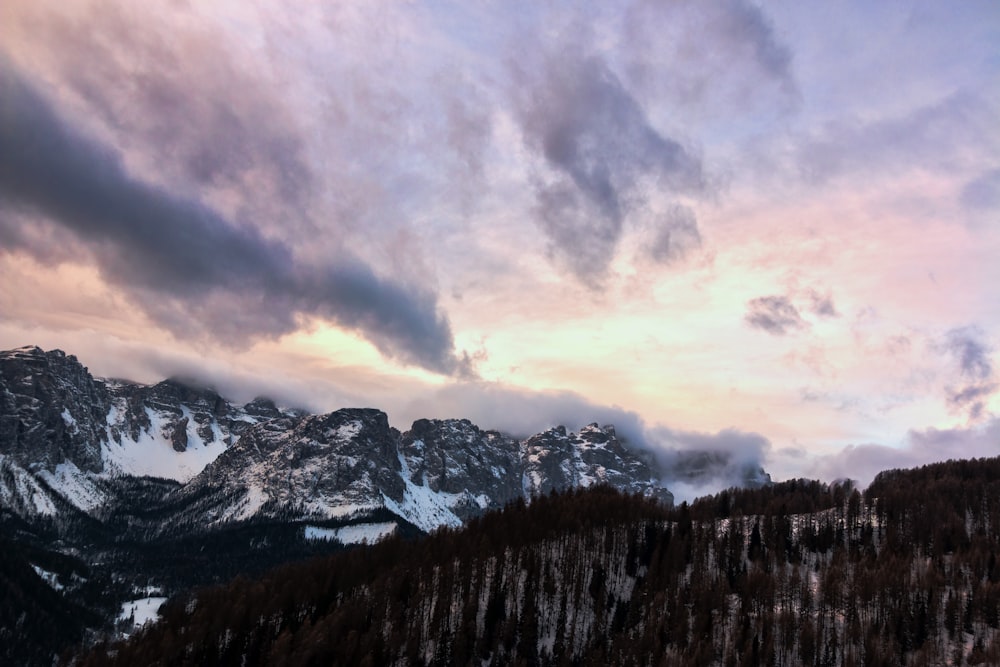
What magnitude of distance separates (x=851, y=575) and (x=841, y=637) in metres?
24.1

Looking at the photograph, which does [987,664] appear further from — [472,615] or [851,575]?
[472,615]

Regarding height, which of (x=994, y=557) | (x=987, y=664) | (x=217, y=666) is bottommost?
(x=217, y=666)

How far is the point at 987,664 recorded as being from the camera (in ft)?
501

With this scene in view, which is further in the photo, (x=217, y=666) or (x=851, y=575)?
(x=851, y=575)

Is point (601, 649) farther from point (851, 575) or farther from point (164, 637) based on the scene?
point (164, 637)

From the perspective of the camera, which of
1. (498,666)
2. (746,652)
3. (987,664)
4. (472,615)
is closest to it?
(987,664)

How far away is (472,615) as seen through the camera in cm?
19338

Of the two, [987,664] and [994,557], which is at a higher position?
[994,557]

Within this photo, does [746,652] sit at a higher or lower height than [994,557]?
lower

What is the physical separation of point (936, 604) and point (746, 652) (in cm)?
5456

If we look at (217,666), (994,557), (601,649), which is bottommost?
(217,666)

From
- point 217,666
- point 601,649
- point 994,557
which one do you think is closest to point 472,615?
point 601,649

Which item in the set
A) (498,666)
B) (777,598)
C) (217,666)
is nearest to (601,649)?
(498,666)

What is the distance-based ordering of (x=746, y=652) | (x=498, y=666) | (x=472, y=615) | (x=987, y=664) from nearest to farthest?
(x=987, y=664)
(x=746, y=652)
(x=498, y=666)
(x=472, y=615)
